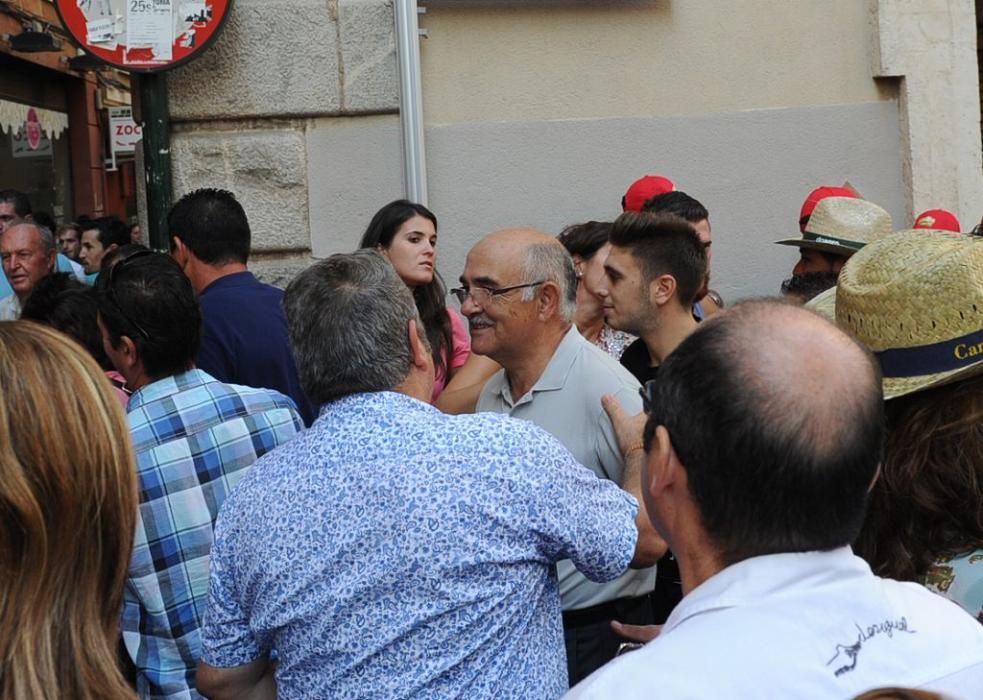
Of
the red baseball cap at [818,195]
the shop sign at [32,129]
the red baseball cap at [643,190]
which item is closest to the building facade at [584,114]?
the red baseball cap at [643,190]

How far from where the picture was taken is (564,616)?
340cm

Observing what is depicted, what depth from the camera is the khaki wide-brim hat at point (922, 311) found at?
2.21m

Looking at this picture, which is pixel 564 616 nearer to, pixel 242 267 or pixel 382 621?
pixel 382 621

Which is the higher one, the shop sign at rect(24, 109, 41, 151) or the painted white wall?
the shop sign at rect(24, 109, 41, 151)

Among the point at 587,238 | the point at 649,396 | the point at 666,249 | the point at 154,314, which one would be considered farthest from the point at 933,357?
the point at 587,238

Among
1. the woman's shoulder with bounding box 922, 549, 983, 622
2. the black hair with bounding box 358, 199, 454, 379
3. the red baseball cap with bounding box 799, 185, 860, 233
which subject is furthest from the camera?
the red baseball cap with bounding box 799, 185, 860, 233

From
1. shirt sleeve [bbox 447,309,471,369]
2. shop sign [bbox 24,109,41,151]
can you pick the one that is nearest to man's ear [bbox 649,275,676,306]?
shirt sleeve [bbox 447,309,471,369]

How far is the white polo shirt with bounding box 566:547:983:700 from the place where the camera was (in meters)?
1.51

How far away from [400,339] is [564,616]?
112 cm

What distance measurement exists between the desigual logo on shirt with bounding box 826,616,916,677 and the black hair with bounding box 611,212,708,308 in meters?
2.65

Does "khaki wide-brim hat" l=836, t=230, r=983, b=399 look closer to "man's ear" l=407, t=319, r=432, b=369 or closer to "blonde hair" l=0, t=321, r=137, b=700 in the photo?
"man's ear" l=407, t=319, r=432, b=369

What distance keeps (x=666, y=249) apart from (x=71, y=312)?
6.26ft

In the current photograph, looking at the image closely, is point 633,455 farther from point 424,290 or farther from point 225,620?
point 424,290

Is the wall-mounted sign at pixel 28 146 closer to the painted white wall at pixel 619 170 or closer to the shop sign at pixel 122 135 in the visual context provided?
the shop sign at pixel 122 135
